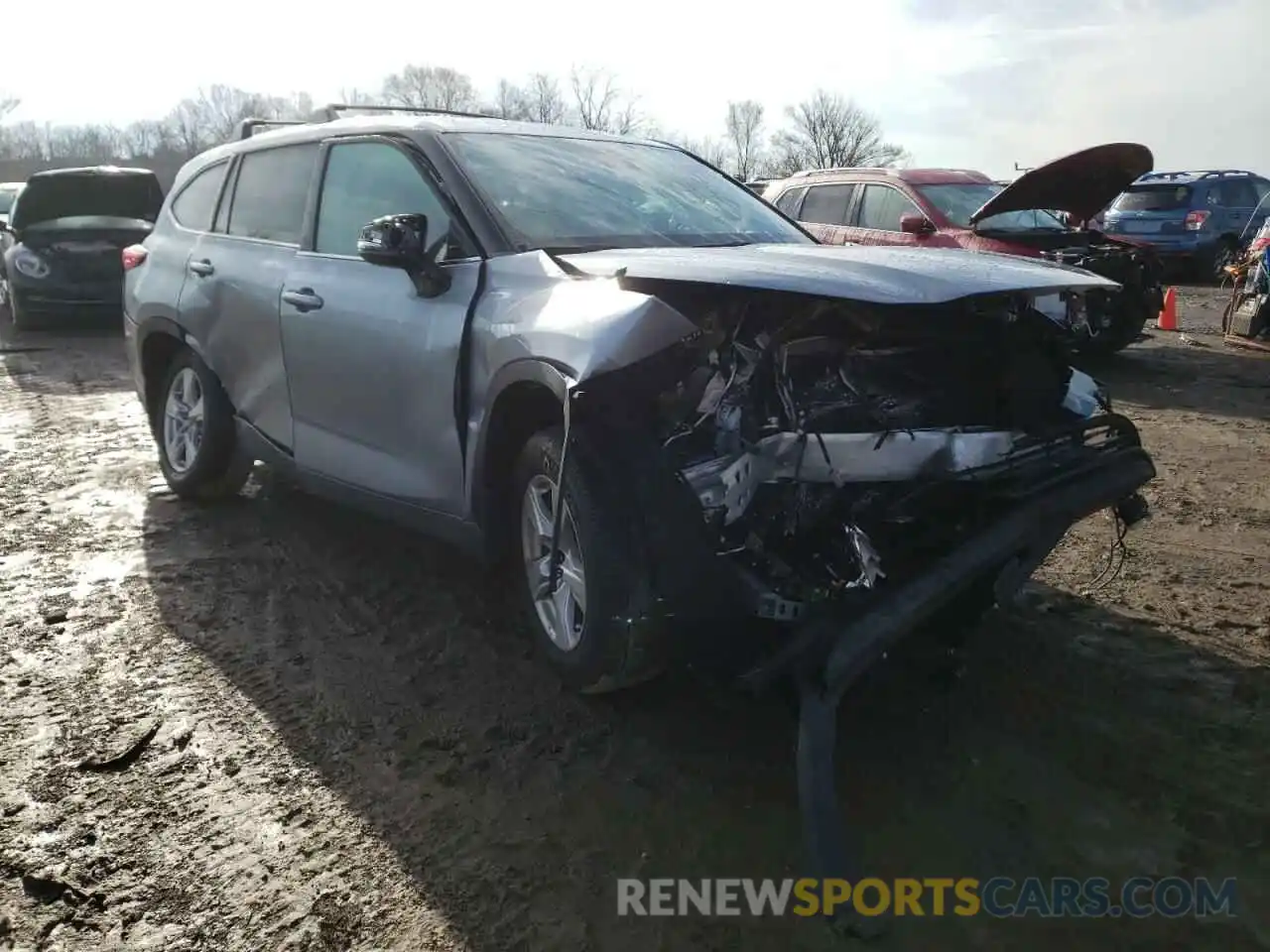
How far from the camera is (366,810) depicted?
9.53 ft

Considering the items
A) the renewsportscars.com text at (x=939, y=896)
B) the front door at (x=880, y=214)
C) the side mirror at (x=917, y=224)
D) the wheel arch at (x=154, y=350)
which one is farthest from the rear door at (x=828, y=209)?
the renewsportscars.com text at (x=939, y=896)

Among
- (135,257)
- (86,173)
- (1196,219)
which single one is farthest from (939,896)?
(1196,219)

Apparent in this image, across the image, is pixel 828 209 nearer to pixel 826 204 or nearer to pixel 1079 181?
pixel 826 204

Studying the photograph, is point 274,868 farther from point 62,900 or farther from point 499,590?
point 499,590

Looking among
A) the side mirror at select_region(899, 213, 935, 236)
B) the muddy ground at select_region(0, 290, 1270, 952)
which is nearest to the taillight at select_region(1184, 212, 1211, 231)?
the side mirror at select_region(899, 213, 935, 236)

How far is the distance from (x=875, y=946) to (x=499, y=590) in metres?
2.37

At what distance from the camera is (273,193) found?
196 inches

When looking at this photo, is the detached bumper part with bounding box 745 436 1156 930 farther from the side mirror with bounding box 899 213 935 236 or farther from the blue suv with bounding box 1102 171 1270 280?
the blue suv with bounding box 1102 171 1270 280

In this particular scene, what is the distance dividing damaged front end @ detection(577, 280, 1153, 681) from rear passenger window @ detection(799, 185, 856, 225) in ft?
24.9

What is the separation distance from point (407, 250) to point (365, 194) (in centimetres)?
82

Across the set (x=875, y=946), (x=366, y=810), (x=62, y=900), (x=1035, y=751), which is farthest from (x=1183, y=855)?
(x=62, y=900)

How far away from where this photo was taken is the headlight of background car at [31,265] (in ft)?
39.3

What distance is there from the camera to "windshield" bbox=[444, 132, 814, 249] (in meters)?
3.86

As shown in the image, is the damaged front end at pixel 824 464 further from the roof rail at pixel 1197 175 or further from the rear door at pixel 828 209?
the roof rail at pixel 1197 175
